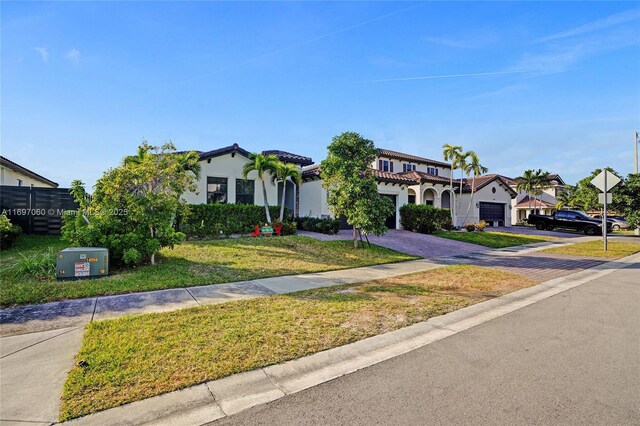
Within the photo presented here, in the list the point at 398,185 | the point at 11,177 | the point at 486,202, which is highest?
the point at 398,185

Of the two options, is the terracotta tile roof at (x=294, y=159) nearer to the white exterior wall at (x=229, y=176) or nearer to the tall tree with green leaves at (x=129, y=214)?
the white exterior wall at (x=229, y=176)

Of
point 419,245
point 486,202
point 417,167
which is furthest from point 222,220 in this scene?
point 486,202

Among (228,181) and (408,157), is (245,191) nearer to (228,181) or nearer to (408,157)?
(228,181)

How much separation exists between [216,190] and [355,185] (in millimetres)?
8740

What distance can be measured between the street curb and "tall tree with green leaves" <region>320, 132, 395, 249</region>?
23.2ft

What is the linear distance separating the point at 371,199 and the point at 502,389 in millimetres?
9786

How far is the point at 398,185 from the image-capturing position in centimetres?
2295

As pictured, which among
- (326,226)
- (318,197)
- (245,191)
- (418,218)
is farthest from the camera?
(418,218)

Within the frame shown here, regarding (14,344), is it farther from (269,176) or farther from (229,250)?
(269,176)

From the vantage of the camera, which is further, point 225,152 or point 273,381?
point 225,152

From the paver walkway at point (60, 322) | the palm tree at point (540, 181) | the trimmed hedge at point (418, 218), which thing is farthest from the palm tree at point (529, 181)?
the paver walkway at point (60, 322)

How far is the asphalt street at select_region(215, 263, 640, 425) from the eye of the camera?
8.98ft

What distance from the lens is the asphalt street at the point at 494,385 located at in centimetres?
274

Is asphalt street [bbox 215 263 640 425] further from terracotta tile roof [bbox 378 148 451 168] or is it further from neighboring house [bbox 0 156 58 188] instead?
terracotta tile roof [bbox 378 148 451 168]
